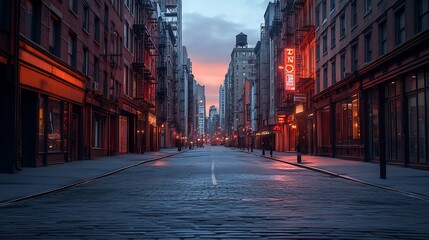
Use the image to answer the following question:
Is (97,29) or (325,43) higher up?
(325,43)

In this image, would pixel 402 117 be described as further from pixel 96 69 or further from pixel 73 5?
pixel 96 69

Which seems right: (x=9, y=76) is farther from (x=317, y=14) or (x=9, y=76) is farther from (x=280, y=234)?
(x=317, y=14)

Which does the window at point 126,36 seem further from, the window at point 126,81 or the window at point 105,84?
the window at point 105,84

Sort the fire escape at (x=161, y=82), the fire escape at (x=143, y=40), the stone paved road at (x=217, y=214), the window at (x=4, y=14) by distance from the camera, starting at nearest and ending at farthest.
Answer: the stone paved road at (x=217, y=214), the window at (x=4, y=14), the fire escape at (x=143, y=40), the fire escape at (x=161, y=82)

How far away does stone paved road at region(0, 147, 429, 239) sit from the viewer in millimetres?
7910

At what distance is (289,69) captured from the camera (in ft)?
172

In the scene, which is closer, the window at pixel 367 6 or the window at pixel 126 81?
the window at pixel 367 6

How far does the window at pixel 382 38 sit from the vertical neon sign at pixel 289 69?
77.6 feet

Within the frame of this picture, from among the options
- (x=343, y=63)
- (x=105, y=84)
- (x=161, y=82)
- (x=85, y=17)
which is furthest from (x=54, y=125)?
(x=161, y=82)

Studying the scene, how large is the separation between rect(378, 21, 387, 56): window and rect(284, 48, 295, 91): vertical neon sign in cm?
2365

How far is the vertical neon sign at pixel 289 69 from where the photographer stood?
5169 centimetres

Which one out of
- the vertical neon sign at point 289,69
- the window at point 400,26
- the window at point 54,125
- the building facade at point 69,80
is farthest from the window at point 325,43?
the window at point 54,125

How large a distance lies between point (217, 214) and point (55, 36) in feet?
64.5

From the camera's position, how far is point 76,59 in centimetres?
2992
